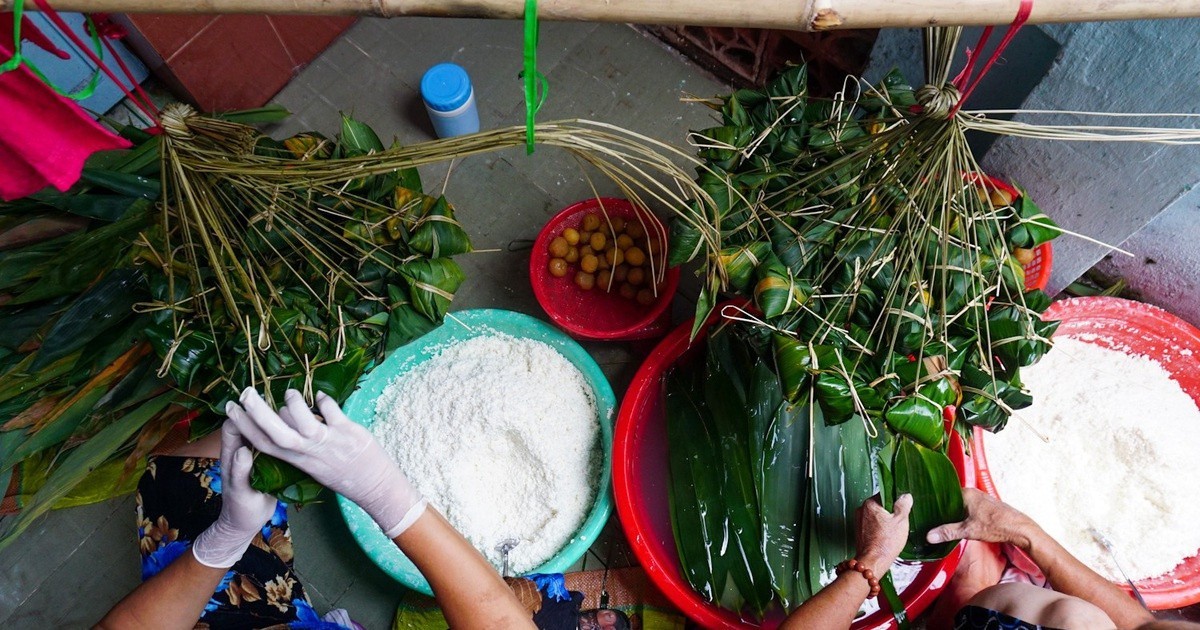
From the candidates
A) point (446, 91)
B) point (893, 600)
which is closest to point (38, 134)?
point (446, 91)

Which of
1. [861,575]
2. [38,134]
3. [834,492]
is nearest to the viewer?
[38,134]

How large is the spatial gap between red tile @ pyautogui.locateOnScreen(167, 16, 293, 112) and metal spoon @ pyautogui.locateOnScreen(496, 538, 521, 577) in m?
1.59

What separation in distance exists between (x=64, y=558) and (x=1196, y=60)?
280 cm

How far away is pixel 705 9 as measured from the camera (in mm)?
794

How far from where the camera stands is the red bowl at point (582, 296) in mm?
1862

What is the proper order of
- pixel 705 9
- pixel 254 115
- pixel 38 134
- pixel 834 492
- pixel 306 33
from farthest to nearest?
pixel 306 33
pixel 254 115
pixel 834 492
pixel 38 134
pixel 705 9

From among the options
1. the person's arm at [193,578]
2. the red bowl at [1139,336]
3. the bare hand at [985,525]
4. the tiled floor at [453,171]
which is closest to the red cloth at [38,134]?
the person's arm at [193,578]

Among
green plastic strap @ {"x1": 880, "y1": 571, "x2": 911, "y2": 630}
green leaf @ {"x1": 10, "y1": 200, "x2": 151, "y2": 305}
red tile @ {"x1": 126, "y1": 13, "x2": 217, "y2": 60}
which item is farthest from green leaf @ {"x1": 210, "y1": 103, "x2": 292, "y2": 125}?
green plastic strap @ {"x1": 880, "y1": 571, "x2": 911, "y2": 630}

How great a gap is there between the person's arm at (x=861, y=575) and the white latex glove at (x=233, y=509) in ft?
3.27

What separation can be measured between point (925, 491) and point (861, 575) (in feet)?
0.71

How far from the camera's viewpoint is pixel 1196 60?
45.5 inches

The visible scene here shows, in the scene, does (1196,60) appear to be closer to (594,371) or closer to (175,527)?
(594,371)

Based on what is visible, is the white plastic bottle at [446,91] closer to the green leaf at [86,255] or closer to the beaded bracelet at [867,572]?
the green leaf at [86,255]

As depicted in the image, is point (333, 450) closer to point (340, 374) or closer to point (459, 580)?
point (340, 374)
